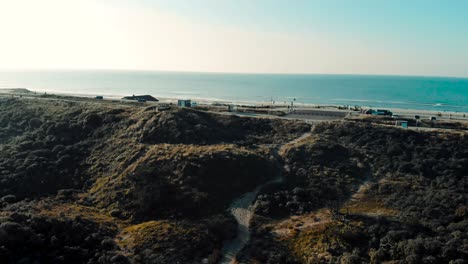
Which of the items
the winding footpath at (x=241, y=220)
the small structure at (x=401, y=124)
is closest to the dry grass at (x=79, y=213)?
the winding footpath at (x=241, y=220)

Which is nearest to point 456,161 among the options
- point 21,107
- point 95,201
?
point 95,201

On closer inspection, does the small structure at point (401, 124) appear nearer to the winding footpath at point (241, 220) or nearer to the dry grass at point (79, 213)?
the winding footpath at point (241, 220)

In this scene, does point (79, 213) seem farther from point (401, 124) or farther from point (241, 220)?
point (401, 124)

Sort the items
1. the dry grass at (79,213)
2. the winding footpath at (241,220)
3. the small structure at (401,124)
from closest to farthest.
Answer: the winding footpath at (241,220), the dry grass at (79,213), the small structure at (401,124)

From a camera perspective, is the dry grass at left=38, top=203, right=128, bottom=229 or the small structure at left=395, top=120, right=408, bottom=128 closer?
the dry grass at left=38, top=203, right=128, bottom=229

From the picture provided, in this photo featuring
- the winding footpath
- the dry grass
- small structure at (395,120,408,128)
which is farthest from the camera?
small structure at (395,120,408,128)

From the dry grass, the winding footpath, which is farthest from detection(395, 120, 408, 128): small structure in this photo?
the dry grass

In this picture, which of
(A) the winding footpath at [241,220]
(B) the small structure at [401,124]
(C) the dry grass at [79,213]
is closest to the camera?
(A) the winding footpath at [241,220]

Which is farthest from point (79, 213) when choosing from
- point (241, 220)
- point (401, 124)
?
point (401, 124)

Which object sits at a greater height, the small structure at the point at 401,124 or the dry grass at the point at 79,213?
the small structure at the point at 401,124

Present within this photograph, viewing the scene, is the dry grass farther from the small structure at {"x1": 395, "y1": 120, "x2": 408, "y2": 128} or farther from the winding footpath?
the small structure at {"x1": 395, "y1": 120, "x2": 408, "y2": 128}
